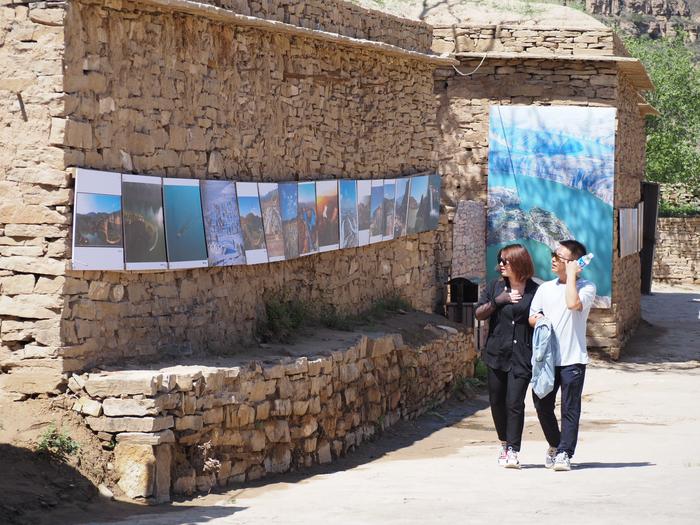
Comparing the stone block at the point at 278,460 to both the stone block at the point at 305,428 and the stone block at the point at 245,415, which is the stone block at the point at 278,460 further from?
the stone block at the point at 245,415

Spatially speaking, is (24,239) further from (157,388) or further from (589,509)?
(589,509)

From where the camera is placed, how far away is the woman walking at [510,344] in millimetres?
8648

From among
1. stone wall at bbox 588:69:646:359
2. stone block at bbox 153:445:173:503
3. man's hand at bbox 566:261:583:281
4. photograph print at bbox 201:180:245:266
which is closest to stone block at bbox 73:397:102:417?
stone block at bbox 153:445:173:503

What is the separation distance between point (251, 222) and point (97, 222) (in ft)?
7.34

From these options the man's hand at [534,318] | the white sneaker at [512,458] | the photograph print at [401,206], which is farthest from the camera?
the photograph print at [401,206]

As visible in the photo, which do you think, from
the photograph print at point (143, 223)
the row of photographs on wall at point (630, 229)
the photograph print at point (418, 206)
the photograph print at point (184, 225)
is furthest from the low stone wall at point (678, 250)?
the photograph print at point (143, 223)

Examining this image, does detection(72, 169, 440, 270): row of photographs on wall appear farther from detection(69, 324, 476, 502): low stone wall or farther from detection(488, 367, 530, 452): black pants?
detection(488, 367, 530, 452): black pants

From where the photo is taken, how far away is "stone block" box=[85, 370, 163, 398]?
784 centimetres

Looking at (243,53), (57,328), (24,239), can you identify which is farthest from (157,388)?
(243,53)

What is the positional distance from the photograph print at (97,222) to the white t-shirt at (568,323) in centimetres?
317

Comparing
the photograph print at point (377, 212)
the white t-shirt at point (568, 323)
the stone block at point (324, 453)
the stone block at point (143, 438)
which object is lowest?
the stone block at point (324, 453)

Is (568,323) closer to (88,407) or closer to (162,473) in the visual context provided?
(162,473)

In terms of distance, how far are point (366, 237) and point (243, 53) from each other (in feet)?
11.4

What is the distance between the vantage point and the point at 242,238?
1019 cm
